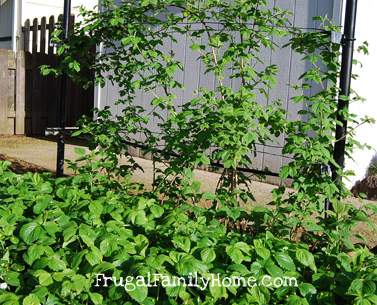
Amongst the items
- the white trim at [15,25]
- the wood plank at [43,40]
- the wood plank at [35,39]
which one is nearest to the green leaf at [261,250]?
the wood plank at [43,40]

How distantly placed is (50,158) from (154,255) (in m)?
6.55

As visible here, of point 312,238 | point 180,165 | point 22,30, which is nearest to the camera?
point 312,238

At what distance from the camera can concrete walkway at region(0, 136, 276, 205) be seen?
6805mm

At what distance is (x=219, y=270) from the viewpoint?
2447 millimetres

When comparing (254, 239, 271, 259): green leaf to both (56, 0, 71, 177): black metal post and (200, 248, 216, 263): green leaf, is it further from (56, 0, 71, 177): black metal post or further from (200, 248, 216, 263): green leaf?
Result: (56, 0, 71, 177): black metal post

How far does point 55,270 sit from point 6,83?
31.9 feet

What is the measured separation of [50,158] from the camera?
28.8 feet

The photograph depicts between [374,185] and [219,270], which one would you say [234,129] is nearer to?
[219,270]

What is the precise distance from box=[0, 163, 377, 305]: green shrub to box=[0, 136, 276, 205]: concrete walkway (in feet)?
9.99

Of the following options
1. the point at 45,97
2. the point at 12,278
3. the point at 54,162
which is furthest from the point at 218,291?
the point at 45,97

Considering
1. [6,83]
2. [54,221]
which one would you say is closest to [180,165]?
[54,221]

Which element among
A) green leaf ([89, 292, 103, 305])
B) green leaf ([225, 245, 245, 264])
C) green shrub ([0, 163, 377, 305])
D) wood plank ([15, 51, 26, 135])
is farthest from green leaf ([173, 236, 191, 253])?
wood plank ([15, 51, 26, 135])

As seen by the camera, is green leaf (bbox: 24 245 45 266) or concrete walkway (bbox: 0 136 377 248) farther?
concrete walkway (bbox: 0 136 377 248)

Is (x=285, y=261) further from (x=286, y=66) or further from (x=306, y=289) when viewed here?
(x=286, y=66)
